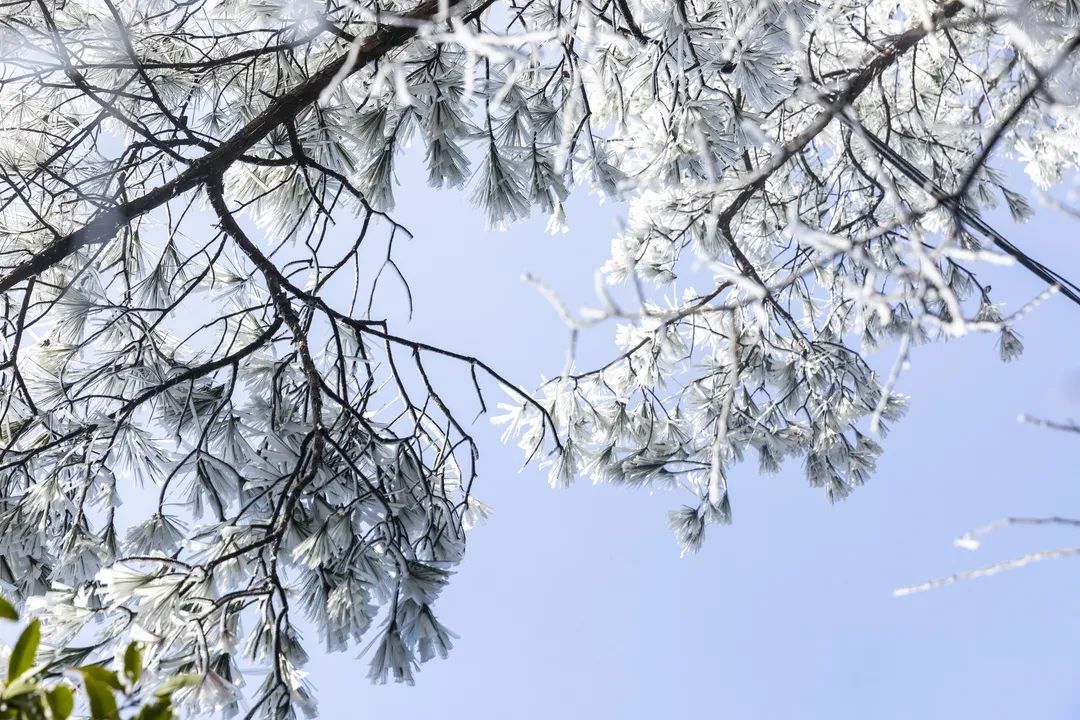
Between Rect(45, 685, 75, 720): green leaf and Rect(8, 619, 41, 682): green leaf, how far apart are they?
5 cm

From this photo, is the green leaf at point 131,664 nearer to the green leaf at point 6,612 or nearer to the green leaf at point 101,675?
the green leaf at point 101,675

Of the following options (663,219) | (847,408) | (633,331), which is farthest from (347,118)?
(847,408)

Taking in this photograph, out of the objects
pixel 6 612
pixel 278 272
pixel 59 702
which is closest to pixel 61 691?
pixel 59 702

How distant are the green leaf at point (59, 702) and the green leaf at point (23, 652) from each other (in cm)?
5

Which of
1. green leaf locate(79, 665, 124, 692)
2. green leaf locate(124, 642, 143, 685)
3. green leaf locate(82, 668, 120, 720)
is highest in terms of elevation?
green leaf locate(124, 642, 143, 685)

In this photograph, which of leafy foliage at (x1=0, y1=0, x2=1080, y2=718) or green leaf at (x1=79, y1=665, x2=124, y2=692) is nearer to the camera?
green leaf at (x1=79, y1=665, x2=124, y2=692)

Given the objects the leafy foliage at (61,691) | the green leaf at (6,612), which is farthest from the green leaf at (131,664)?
the green leaf at (6,612)

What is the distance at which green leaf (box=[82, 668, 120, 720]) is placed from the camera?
77cm

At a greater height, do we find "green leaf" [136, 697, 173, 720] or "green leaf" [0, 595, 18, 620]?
"green leaf" [0, 595, 18, 620]

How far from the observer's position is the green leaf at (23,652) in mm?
767

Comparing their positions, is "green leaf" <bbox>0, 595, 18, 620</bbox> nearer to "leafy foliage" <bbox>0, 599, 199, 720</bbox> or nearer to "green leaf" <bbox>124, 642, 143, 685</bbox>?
"leafy foliage" <bbox>0, 599, 199, 720</bbox>

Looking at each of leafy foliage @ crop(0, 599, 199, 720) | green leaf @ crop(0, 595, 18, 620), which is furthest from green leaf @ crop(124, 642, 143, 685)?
green leaf @ crop(0, 595, 18, 620)

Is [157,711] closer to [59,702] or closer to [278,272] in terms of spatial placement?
[59,702]

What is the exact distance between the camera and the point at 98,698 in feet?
2.55
